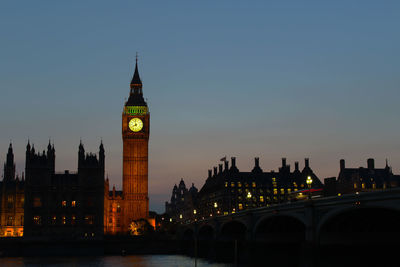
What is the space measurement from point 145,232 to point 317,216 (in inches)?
4244

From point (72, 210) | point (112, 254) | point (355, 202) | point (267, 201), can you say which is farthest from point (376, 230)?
point (267, 201)

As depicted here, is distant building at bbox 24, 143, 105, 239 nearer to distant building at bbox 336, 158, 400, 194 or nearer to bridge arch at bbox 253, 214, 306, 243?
distant building at bbox 336, 158, 400, 194

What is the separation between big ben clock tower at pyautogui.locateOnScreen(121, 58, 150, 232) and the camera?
6905 inches

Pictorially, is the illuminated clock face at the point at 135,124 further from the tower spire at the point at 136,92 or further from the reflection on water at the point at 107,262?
the reflection on water at the point at 107,262

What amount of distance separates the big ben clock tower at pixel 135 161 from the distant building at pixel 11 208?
30.3m

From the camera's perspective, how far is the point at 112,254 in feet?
441

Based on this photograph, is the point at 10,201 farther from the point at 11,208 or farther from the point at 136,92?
the point at 136,92

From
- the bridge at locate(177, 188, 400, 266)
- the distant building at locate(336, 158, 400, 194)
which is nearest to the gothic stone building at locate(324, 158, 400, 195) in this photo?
the distant building at locate(336, 158, 400, 194)

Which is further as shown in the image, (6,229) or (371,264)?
(6,229)

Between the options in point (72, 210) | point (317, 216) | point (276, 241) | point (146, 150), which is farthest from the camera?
point (146, 150)

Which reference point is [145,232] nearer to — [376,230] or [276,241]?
[276,241]

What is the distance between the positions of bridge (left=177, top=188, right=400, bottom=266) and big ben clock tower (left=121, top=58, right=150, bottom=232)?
3673 inches

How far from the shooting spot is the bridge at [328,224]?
49250mm

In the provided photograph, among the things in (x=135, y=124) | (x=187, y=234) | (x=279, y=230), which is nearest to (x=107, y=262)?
(x=279, y=230)
